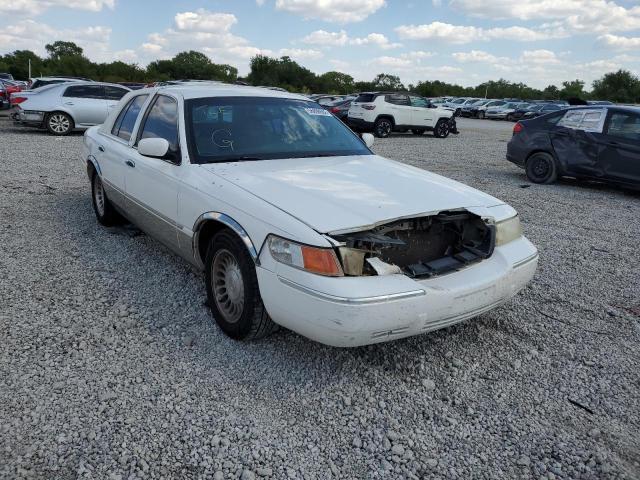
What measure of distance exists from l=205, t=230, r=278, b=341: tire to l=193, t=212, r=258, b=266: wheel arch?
0.25ft

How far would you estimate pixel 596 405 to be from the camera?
2.81 m

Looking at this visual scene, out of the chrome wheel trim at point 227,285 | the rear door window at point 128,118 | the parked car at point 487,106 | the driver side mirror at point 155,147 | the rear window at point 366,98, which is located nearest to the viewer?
the chrome wheel trim at point 227,285

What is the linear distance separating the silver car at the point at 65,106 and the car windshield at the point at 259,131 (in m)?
11.6

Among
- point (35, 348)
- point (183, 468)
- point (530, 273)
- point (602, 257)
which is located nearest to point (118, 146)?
point (35, 348)

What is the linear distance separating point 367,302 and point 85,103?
46.8ft

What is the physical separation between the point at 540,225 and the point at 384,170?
3.65 m

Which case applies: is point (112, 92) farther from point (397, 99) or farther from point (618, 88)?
point (618, 88)

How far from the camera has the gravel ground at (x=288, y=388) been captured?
2.33 m

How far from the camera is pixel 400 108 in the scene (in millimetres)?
19047

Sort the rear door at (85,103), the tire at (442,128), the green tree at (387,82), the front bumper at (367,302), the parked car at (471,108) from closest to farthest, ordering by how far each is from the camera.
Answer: the front bumper at (367,302) < the rear door at (85,103) < the tire at (442,128) < the parked car at (471,108) < the green tree at (387,82)

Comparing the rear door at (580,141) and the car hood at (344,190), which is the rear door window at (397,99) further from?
the car hood at (344,190)

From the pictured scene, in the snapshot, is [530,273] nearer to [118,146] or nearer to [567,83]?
[118,146]

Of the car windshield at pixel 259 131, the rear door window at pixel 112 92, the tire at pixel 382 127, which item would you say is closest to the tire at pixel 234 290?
the car windshield at pixel 259 131

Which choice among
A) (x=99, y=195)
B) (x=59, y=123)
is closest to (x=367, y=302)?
(x=99, y=195)
